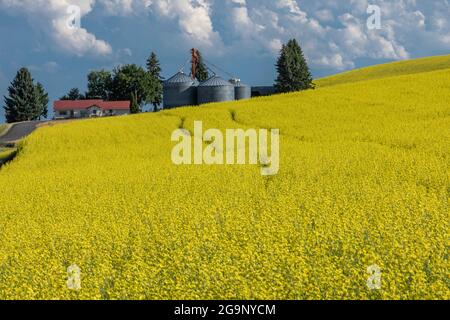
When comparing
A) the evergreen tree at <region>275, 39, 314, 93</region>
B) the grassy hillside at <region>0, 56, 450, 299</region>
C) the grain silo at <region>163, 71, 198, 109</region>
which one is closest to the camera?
the grassy hillside at <region>0, 56, 450, 299</region>

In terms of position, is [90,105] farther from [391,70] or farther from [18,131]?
[391,70]

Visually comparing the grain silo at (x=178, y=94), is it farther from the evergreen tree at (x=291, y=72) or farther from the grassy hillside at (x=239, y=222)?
the grassy hillside at (x=239, y=222)

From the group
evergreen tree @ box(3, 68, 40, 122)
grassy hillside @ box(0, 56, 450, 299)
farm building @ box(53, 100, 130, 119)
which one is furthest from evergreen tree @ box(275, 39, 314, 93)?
grassy hillside @ box(0, 56, 450, 299)

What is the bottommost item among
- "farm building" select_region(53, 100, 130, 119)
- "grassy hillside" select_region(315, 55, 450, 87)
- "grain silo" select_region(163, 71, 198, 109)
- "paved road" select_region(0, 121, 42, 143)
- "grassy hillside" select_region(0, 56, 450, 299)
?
"grassy hillside" select_region(0, 56, 450, 299)

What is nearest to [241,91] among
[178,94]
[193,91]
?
[193,91]

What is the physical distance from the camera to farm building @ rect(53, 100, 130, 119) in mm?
106750

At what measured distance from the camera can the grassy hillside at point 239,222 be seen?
8.60m

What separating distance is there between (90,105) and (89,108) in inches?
25.2

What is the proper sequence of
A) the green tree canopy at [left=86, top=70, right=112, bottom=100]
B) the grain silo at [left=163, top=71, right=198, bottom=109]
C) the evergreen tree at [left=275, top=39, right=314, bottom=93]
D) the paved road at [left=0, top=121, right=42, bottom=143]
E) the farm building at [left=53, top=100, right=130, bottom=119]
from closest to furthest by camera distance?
the grain silo at [left=163, top=71, right=198, bottom=109]
the paved road at [left=0, top=121, right=42, bottom=143]
the evergreen tree at [left=275, top=39, right=314, bottom=93]
the farm building at [left=53, top=100, right=130, bottom=119]
the green tree canopy at [left=86, top=70, right=112, bottom=100]

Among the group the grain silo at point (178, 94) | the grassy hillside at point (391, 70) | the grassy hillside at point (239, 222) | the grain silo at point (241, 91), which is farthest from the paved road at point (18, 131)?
the grassy hillside at point (391, 70)

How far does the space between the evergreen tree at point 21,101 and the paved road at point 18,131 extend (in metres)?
21.1

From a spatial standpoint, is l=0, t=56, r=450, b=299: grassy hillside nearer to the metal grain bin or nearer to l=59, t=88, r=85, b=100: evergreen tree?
the metal grain bin

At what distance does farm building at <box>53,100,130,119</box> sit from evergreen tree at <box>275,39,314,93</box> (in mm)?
31999
